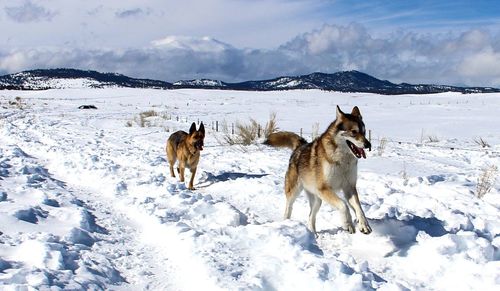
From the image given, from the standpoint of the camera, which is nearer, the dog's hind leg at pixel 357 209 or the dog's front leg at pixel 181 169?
the dog's hind leg at pixel 357 209

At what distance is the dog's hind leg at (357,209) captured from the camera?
209 inches

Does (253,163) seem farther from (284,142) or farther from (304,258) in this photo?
(304,258)

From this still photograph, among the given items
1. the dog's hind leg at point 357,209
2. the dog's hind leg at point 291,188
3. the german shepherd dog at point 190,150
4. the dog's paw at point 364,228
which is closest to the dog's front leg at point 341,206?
the dog's hind leg at point 357,209

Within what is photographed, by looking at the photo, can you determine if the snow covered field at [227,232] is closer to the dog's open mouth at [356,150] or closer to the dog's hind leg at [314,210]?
the dog's hind leg at [314,210]

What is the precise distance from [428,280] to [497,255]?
826 millimetres

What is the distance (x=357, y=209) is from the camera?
5492 millimetres

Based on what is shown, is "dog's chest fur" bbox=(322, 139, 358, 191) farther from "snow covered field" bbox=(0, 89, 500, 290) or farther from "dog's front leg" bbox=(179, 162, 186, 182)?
"dog's front leg" bbox=(179, 162, 186, 182)

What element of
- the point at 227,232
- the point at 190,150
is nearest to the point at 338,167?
the point at 227,232

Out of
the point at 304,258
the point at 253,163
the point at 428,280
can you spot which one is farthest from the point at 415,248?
the point at 253,163

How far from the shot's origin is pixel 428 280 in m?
4.40

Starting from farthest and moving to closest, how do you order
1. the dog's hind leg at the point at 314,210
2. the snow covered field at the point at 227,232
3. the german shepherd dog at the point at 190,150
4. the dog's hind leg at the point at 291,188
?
the german shepherd dog at the point at 190,150 < the dog's hind leg at the point at 291,188 < the dog's hind leg at the point at 314,210 < the snow covered field at the point at 227,232

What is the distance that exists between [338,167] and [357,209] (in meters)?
0.54

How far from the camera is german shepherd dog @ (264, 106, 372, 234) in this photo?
552cm

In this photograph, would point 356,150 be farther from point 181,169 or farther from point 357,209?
point 181,169
